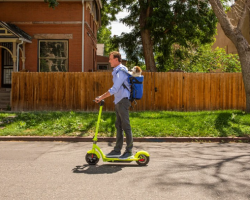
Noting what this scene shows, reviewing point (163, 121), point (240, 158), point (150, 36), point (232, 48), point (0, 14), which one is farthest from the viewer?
point (232, 48)

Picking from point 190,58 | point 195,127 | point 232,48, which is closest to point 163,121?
point 195,127

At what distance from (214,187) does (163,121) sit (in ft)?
22.0

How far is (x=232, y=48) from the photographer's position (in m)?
34.5

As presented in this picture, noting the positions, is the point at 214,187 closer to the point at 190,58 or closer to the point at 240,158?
the point at 240,158

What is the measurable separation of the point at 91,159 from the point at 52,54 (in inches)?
524

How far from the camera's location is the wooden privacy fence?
1498 cm

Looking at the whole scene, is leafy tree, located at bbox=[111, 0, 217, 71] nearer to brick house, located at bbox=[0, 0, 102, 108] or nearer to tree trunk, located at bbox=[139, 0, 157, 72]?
tree trunk, located at bbox=[139, 0, 157, 72]

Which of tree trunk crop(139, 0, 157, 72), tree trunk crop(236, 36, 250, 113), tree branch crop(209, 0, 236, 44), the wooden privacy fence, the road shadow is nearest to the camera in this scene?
the road shadow

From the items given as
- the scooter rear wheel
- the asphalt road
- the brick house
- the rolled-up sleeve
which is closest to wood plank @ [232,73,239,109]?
the asphalt road

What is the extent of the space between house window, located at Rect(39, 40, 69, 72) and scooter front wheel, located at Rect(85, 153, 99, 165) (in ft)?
42.5

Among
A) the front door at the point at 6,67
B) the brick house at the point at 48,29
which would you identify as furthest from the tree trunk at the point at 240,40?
the front door at the point at 6,67

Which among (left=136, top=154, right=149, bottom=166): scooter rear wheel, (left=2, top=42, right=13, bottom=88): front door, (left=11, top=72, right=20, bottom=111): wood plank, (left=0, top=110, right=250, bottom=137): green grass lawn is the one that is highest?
(left=2, top=42, right=13, bottom=88): front door

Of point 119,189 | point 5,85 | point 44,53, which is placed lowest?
point 119,189

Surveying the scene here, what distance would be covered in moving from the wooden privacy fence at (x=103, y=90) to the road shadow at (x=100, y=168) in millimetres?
8806
